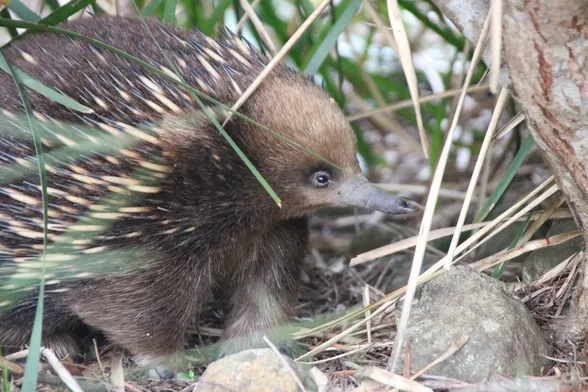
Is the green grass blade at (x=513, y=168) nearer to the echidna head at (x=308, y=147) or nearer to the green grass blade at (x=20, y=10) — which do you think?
the echidna head at (x=308, y=147)

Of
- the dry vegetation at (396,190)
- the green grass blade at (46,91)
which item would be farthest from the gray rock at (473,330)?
the green grass blade at (46,91)

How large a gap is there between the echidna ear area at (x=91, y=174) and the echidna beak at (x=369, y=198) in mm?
434

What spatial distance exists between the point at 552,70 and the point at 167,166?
99 centimetres

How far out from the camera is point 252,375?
76.7 inches

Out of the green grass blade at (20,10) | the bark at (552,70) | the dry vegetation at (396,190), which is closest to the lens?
the bark at (552,70)

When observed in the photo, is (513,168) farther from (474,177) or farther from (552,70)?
(552,70)

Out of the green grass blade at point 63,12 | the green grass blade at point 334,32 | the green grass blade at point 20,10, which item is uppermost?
the green grass blade at point 63,12

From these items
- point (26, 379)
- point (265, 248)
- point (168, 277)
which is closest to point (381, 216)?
point (265, 248)

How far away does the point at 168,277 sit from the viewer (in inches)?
90.7

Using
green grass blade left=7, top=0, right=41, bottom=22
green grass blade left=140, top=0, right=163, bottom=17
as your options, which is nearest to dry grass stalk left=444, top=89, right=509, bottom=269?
green grass blade left=140, top=0, right=163, bottom=17

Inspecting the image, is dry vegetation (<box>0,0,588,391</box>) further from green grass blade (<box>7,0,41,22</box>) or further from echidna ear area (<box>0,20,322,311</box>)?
echidna ear area (<box>0,20,322,311</box>)

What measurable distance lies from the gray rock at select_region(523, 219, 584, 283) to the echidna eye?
0.72 meters

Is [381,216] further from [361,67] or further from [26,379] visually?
[26,379]

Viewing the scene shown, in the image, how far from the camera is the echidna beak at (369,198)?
7.00ft
